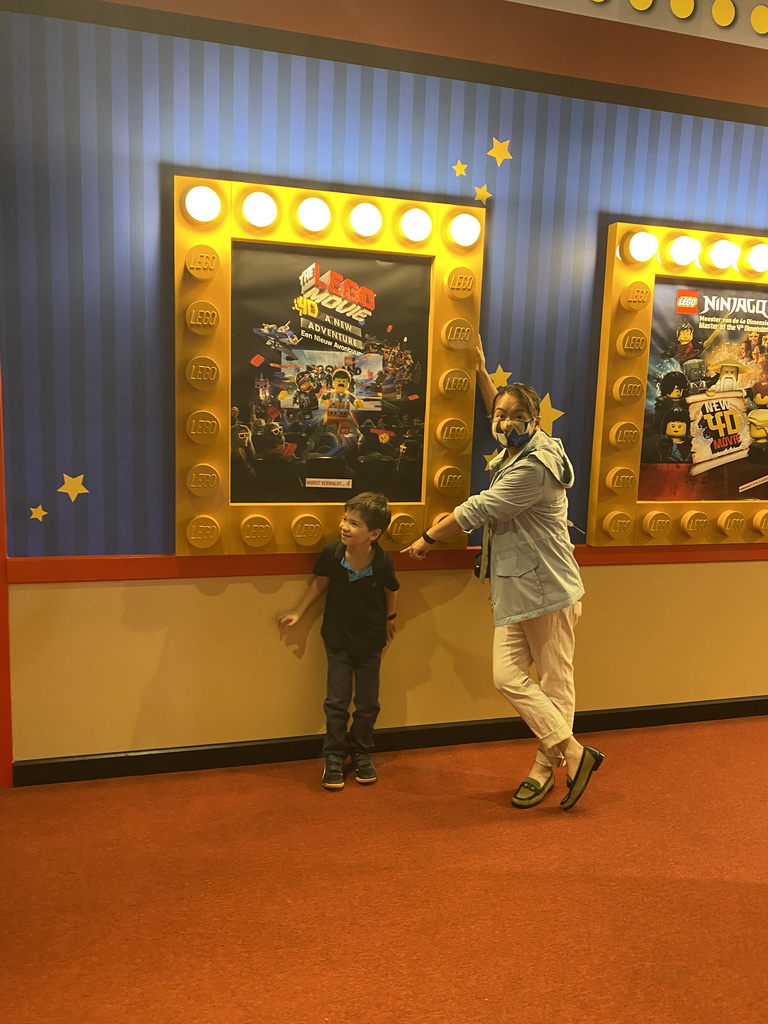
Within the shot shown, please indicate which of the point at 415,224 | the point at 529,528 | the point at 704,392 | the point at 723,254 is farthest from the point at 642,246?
the point at 529,528

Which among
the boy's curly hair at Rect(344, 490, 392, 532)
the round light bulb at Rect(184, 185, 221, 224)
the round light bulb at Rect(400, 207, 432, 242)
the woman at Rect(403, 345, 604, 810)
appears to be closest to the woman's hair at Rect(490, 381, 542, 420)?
the woman at Rect(403, 345, 604, 810)

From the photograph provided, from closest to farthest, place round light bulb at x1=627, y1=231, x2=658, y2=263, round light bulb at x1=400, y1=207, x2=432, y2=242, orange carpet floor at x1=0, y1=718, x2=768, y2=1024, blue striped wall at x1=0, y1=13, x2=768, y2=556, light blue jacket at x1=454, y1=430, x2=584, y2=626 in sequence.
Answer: orange carpet floor at x1=0, y1=718, x2=768, y2=1024 < blue striped wall at x1=0, y1=13, x2=768, y2=556 < light blue jacket at x1=454, y1=430, x2=584, y2=626 < round light bulb at x1=400, y1=207, x2=432, y2=242 < round light bulb at x1=627, y1=231, x2=658, y2=263

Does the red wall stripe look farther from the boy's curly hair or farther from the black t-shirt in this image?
the boy's curly hair

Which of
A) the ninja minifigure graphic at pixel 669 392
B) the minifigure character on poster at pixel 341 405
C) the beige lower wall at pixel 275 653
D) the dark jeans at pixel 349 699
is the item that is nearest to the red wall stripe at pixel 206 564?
the beige lower wall at pixel 275 653

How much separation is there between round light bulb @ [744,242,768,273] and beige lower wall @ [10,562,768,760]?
55.2 inches

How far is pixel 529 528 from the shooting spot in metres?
2.88

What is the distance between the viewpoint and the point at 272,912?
224cm

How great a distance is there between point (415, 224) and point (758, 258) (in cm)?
167

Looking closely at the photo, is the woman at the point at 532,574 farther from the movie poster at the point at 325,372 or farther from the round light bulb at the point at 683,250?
the round light bulb at the point at 683,250

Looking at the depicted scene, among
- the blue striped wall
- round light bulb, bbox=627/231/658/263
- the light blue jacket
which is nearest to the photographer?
the blue striped wall

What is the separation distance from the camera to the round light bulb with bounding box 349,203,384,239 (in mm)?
2963

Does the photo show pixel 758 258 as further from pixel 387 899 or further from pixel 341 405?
pixel 387 899

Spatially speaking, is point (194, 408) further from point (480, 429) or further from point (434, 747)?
point (434, 747)

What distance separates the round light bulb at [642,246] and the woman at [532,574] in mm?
934
